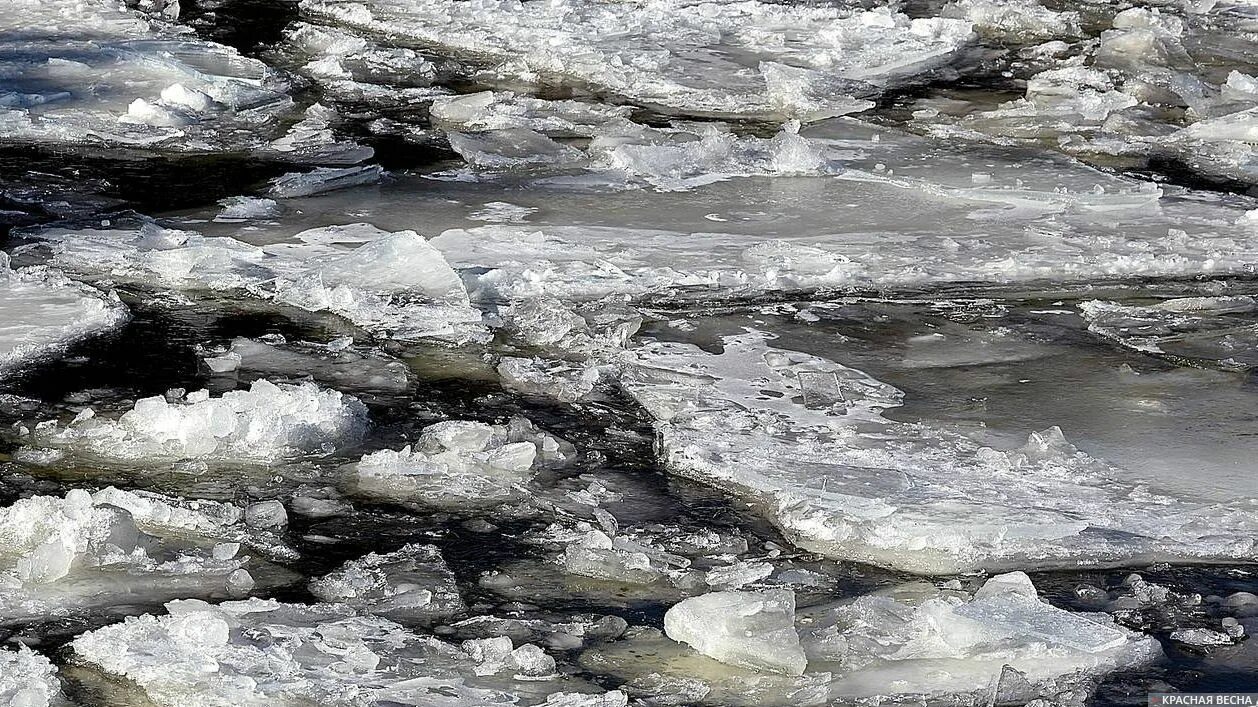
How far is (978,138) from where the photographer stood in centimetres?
715

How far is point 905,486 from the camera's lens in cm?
359

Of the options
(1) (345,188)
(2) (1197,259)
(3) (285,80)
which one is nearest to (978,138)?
(2) (1197,259)

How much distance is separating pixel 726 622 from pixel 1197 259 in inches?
130

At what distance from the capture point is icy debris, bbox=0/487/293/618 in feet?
10.1

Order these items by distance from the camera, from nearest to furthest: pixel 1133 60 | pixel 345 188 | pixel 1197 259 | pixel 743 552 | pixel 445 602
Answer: pixel 445 602 → pixel 743 552 → pixel 1197 259 → pixel 345 188 → pixel 1133 60

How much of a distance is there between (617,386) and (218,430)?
111 cm

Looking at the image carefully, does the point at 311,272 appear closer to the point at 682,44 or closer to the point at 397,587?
the point at 397,587

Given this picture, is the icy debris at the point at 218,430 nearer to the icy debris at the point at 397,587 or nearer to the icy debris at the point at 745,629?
the icy debris at the point at 397,587

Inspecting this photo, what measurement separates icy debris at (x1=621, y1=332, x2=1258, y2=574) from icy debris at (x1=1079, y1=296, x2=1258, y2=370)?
970 millimetres

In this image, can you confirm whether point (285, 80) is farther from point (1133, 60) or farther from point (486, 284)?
point (1133, 60)

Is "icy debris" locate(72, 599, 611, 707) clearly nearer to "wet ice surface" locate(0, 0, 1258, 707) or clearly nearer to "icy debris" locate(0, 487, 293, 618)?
"wet ice surface" locate(0, 0, 1258, 707)

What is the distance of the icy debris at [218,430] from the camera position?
146 inches

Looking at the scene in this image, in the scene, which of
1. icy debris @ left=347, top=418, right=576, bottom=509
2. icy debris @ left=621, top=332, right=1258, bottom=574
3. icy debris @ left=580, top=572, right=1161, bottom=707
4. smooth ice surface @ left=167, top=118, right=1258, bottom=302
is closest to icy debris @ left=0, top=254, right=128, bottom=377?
smooth ice surface @ left=167, top=118, right=1258, bottom=302

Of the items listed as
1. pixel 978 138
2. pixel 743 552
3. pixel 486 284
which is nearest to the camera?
pixel 743 552
